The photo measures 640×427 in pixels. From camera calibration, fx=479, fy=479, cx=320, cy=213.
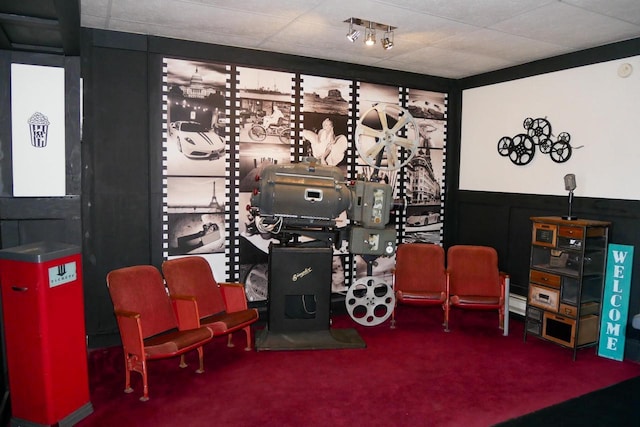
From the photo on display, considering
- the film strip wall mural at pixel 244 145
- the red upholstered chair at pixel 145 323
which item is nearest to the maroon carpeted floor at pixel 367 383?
the red upholstered chair at pixel 145 323

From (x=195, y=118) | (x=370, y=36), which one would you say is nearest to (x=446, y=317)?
(x=370, y=36)

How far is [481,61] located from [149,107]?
370 centimetres

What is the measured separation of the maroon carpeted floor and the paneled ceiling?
8.75 feet

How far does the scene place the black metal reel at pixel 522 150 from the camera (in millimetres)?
5578

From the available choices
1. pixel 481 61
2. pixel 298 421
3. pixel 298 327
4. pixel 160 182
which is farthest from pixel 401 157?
pixel 298 421

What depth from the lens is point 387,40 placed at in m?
4.32

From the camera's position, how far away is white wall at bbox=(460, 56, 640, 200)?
4.65 metres

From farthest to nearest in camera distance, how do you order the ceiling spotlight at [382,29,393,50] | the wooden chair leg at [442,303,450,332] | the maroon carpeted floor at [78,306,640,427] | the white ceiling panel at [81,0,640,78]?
the wooden chair leg at [442,303,450,332], the ceiling spotlight at [382,29,393,50], the white ceiling panel at [81,0,640,78], the maroon carpeted floor at [78,306,640,427]

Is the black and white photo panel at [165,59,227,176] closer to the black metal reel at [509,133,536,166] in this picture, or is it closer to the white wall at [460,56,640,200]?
the white wall at [460,56,640,200]

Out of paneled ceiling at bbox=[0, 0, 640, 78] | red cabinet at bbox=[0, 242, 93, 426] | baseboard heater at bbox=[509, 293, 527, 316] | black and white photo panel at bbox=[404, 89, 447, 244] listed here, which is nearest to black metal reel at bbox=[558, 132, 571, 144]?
paneled ceiling at bbox=[0, 0, 640, 78]

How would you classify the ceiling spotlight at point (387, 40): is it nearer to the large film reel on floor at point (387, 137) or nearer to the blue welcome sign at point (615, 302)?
the large film reel on floor at point (387, 137)

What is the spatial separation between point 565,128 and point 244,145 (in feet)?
11.5

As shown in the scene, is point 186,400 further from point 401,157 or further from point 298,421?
point 401,157

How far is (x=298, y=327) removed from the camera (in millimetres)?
4809
